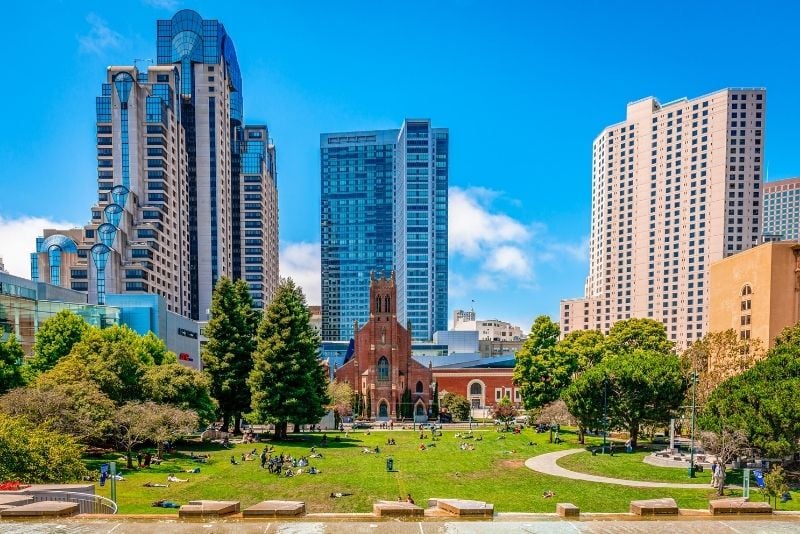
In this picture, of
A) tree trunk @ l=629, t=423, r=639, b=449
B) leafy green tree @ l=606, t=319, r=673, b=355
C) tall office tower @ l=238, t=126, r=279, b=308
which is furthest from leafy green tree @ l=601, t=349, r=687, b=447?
tall office tower @ l=238, t=126, r=279, b=308

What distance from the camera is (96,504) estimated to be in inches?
477

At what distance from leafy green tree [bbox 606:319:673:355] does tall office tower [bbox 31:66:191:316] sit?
2985 inches

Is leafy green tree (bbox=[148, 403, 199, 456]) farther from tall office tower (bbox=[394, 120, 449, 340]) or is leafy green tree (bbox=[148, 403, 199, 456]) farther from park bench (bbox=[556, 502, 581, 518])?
tall office tower (bbox=[394, 120, 449, 340])

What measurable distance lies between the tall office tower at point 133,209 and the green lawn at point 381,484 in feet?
174

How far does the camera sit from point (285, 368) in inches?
1677

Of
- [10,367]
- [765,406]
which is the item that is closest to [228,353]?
[10,367]

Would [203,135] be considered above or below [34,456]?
above

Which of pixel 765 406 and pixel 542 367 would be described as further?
pixel 542 367

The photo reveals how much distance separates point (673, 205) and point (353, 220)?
105631 millimetres

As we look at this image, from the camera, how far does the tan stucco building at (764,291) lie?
147 feet

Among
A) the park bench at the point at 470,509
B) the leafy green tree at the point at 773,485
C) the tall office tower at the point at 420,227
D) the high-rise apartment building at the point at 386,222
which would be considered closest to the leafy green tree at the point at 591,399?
the leafy green tree at the point at 773,485

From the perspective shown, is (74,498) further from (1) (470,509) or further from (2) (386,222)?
(2) (386,222)

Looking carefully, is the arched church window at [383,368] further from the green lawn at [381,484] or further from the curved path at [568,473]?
the curved path at [568,473]

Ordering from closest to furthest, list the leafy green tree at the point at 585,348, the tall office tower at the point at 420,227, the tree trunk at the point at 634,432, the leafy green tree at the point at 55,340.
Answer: the leafy green tree at the point at 55,340
the tree trunk at the point at 634,432
the leafy green tree at the point at 585,348
the tall office tower at the point at 420,227
